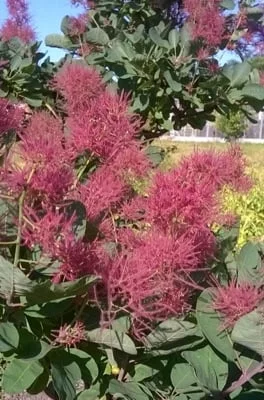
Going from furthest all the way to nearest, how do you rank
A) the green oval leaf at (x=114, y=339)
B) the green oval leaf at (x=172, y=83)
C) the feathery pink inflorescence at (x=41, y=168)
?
1. the green oval leaf at (x=172, y=83)
2. the green oval leaf at (x=114, y=339)
3. the feathery pink inflorescence at (x=41, y=168)

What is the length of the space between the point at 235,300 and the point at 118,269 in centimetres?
18

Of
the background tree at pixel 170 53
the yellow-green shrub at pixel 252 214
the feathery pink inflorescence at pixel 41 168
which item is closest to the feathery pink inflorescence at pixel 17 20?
the background tree at pixel 170 53

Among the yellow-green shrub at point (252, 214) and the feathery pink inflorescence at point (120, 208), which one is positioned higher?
the feathery pink inflorescence at point (120, 208)

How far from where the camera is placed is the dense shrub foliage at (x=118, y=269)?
1.02 m

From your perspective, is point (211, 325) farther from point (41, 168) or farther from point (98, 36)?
point (98, 36)

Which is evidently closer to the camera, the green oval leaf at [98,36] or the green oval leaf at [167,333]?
the green oval leaf at [167,333]

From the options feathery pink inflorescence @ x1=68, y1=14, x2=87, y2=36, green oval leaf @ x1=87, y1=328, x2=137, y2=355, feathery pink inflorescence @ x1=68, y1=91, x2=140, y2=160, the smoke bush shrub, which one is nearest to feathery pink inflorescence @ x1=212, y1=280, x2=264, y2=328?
the smoke bush shrub

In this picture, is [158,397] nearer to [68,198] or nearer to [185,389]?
[185,389]

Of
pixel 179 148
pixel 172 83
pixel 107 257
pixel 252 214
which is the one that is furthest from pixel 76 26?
pixel 252 214

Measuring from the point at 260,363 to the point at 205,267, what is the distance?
17cm

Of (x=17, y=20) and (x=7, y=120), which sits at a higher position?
(x=17, y=20)

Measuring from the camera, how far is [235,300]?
1.11 metres

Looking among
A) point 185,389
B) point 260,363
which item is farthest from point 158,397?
point 260,363

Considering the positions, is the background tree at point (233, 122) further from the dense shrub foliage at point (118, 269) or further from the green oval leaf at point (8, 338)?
the green oval leaf at point (8, 338)
